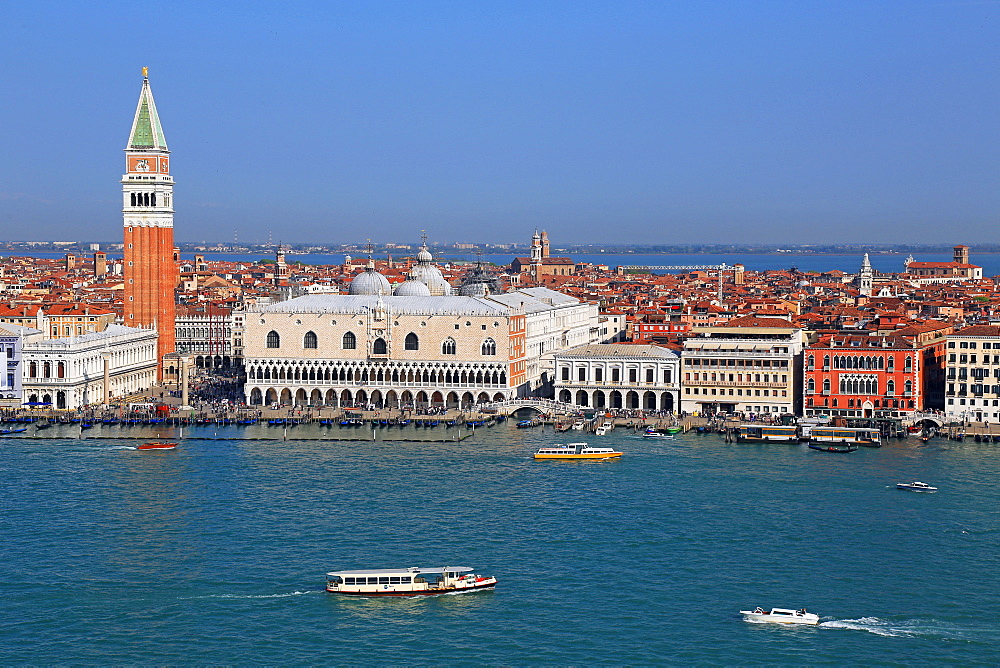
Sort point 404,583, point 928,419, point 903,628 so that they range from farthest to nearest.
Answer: point 928,419
point 404,583
point 903,628

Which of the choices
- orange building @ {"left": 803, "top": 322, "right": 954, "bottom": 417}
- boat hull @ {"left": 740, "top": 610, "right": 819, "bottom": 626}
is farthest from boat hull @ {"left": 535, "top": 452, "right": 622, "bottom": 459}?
boat hull @ {"left": 740, "top": 610, "right": 819, "bottom": 626}

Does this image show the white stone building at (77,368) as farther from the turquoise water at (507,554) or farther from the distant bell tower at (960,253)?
the distant bell tower at (960,253)

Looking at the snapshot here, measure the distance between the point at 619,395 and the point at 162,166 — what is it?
13.0 meters

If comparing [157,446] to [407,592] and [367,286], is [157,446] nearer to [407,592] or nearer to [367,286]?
[367,286]

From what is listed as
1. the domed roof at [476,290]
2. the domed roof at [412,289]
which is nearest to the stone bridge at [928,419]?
the domed roof at [476,290]

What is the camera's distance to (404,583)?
59.3 ft

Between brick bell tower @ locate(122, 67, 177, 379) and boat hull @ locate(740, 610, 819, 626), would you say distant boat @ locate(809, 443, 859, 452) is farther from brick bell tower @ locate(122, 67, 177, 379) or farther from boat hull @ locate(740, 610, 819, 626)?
brick bell tower @ locate(122, 67, 177, 379)

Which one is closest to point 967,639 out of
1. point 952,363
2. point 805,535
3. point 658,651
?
point 658,651

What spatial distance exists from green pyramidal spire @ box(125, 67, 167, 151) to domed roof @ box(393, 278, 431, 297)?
22.6 ft

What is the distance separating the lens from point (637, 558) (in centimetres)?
1973

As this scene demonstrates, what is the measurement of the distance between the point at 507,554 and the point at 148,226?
21659 millimetres

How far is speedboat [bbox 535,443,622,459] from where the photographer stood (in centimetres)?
2762

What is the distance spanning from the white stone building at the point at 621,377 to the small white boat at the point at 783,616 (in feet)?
54.5

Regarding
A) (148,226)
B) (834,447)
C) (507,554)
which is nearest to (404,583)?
(507,554)
